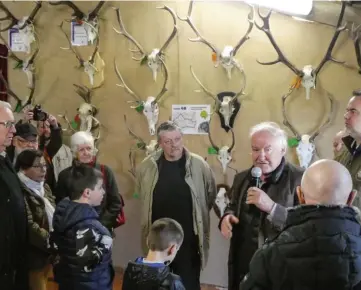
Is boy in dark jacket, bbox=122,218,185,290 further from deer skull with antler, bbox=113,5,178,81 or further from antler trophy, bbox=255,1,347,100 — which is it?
deer skull with antler, bbox=113,5,178,81

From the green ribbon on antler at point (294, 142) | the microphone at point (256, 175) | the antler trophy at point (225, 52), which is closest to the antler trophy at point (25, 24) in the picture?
the antler trophy at point (225, 52)

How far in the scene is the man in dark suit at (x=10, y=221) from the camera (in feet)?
7.81

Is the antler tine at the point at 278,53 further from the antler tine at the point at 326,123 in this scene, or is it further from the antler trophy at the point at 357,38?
the antler trophy at the point at 357,38

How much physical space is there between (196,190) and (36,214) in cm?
98

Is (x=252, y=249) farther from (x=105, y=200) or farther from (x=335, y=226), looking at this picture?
(x=105, y=200)

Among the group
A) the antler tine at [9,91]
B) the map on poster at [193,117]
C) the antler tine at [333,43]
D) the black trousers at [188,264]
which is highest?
the antler tine at [333,43]

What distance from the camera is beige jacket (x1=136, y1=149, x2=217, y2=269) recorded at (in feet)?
9.84

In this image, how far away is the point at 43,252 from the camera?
104 inches

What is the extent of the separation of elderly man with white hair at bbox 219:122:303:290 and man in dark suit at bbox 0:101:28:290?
1.05 metres

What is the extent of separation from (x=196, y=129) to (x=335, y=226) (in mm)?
2668

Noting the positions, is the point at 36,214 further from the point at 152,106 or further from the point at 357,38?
the point at 357,38

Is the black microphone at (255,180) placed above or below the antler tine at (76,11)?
below

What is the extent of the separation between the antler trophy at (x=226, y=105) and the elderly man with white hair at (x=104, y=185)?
1144mm

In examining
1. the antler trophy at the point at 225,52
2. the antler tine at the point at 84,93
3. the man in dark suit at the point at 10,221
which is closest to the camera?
the man in dark suit at the point at 10,221
